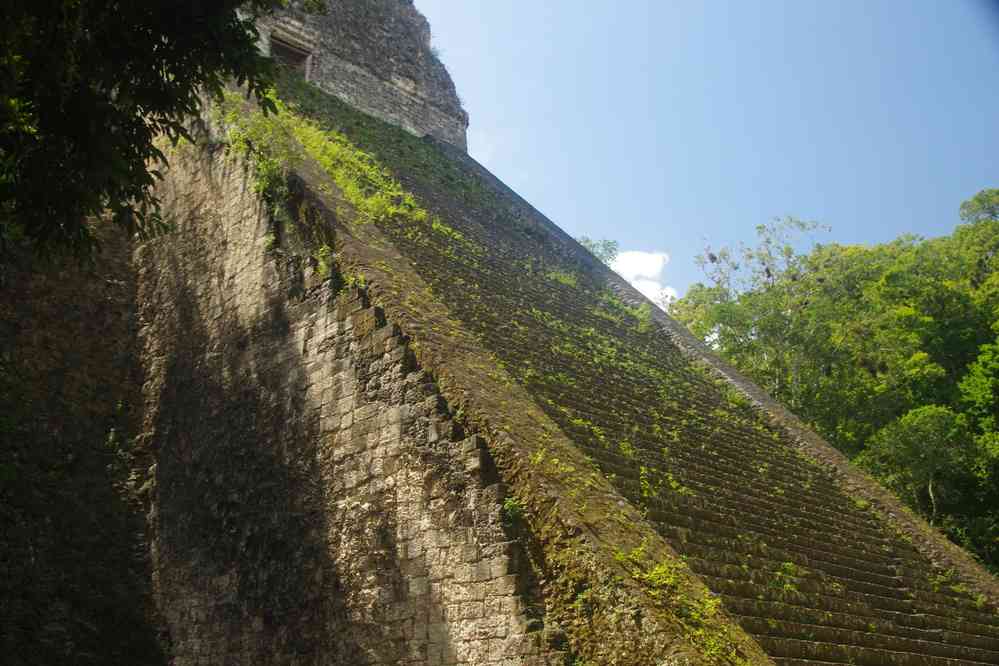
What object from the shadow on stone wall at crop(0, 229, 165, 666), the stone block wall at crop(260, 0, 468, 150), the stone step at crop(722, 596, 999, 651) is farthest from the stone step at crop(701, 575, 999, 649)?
the stone block wall at crop(260, 0, 468, 150)

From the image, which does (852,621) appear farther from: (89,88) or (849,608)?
(89,88)

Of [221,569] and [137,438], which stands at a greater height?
[137,438]

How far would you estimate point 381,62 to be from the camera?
1517cm

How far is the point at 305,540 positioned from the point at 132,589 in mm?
1704

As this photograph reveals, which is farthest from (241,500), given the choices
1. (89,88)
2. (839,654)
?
(839,654)

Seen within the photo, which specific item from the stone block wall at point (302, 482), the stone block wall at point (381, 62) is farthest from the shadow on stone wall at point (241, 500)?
the stone block wall at point (381, 62)

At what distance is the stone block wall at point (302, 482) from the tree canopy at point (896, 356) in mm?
10145

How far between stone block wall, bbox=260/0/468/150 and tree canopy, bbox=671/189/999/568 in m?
6.68

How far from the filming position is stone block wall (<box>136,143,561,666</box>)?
4898 millimetres

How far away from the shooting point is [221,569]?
6.26 m

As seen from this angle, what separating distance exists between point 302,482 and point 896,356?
45.8 feet

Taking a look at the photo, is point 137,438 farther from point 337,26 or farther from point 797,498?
point 337,26

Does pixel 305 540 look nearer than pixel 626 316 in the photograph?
Yes

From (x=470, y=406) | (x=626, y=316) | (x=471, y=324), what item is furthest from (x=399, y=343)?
(x=626, y=316)
